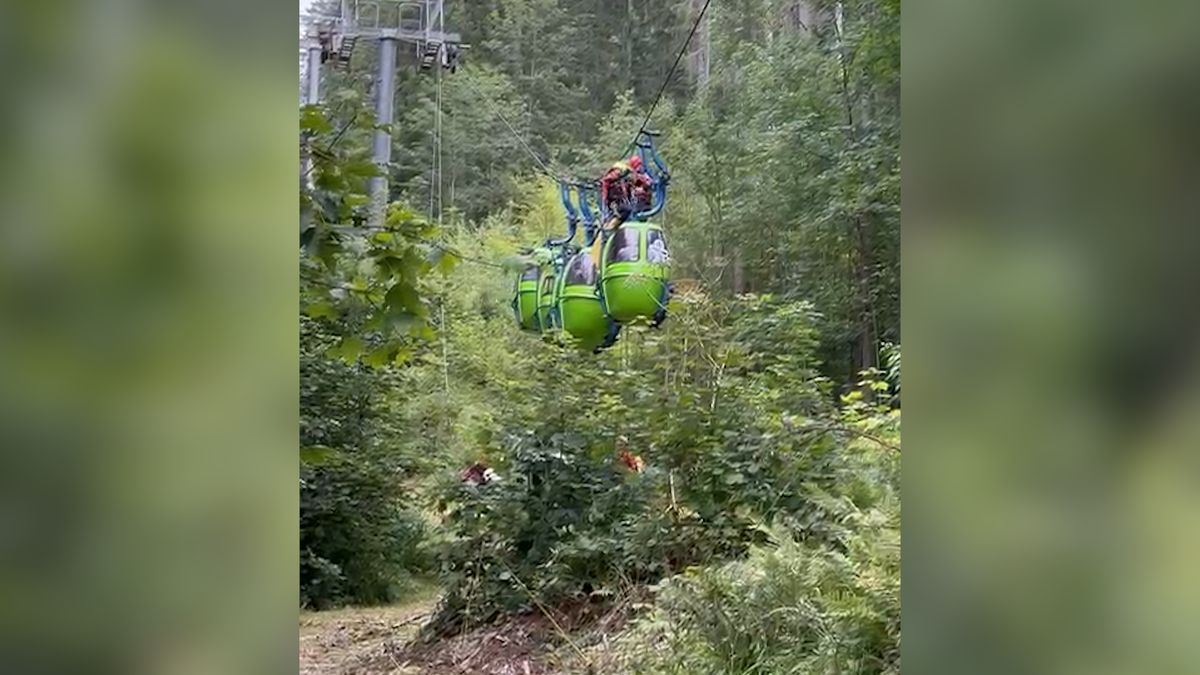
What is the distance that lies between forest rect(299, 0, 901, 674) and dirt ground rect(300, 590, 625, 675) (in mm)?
14

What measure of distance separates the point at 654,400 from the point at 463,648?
1144mm

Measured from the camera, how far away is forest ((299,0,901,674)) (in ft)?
9.48

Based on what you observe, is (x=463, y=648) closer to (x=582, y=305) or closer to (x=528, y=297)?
(x=582, y=305)

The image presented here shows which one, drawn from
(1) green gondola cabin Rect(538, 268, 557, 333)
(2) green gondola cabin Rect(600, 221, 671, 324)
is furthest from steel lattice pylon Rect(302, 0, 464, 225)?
(2) green gondola cabin Rect(600, 221, 671, 324)

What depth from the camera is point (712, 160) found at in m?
5.06

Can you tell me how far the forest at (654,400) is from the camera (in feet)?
9.48

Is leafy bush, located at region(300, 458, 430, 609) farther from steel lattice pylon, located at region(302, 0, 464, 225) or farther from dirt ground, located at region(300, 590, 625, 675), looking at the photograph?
steel lattice pylon, located at region(302, 0, 464, 225)

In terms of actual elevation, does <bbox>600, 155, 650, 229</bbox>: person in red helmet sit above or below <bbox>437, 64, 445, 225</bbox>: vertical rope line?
below

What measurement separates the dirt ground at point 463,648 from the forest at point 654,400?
0.05ft

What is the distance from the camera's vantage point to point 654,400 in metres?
3.82

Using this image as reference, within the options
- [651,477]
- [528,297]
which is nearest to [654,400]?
[651,477]

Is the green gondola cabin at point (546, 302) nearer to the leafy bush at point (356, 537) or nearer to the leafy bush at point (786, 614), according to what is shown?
the leafy bush at point (356, 537)

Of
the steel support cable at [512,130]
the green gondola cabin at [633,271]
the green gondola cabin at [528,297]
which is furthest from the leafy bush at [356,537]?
the steel support cable at [512,130]
